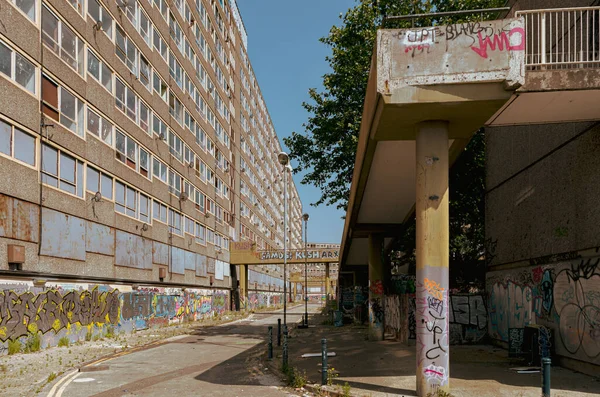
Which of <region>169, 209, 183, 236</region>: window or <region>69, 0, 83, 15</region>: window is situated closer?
<region>69, 0, 83, 15</region>: window

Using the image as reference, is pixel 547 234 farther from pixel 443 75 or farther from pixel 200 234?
pixel 200 234

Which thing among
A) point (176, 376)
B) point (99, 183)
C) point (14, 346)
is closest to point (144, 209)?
point (99, 183)

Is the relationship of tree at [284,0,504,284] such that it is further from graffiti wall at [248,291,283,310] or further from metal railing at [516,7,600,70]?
graffiti wall at [248,291,283,310]

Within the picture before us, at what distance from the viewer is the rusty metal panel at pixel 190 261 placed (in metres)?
42.6

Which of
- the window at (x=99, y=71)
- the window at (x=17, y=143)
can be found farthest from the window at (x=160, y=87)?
the window at (x=17, y=143)

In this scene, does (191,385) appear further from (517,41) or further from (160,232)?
(160,232)

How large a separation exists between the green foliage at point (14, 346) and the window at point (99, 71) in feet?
42.2

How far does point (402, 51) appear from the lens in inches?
402

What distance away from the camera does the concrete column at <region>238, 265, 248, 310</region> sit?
60344 mm

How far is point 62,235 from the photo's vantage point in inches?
921

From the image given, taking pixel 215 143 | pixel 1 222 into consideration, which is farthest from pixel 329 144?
pixel 215 143

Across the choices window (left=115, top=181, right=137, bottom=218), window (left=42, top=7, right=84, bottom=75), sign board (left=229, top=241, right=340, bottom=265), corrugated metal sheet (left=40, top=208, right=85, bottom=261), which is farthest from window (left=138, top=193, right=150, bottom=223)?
sign board (left=229, top=241, right=340, bottom=265)

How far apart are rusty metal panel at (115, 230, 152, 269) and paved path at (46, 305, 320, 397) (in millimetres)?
9793

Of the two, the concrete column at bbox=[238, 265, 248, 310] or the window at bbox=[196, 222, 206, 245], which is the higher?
the window at bbox=[196, 222, 206, 245]
